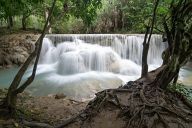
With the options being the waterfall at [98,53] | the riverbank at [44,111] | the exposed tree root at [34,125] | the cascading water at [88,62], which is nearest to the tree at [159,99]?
the exposed tree root at [34,125]

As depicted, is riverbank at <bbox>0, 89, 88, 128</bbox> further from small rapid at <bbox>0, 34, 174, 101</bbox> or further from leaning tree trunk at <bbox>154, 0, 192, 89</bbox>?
small rapid at <bbox>0, 34, 174, 101</bbox>

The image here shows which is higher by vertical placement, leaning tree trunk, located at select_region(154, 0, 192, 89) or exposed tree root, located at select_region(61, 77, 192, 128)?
leaning tree trunk, located at select_region(154, 0, 192, 89)

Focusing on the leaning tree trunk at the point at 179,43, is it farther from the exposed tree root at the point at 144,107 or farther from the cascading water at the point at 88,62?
the cascading water at the point at 88,62

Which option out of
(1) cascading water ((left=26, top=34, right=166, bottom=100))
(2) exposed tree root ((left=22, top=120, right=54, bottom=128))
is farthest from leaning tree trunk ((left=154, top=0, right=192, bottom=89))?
(1) cascading water ((left=26, top=34, right=166, bottom=100))

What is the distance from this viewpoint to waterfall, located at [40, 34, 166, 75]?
13.9 meters

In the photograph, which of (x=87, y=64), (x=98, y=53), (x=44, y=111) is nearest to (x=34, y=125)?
(x=44, y=111)

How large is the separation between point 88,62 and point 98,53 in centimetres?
67

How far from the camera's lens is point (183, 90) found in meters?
6.18

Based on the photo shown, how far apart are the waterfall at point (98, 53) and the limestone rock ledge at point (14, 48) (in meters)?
0.91

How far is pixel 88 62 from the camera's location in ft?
46.2

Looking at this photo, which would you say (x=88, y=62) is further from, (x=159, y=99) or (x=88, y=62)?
(x=159, y=99)

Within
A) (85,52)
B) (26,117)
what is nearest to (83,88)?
(85,52)

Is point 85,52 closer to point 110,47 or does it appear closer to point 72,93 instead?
point 110,47

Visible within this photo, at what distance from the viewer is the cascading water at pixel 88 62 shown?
36.3 ft
